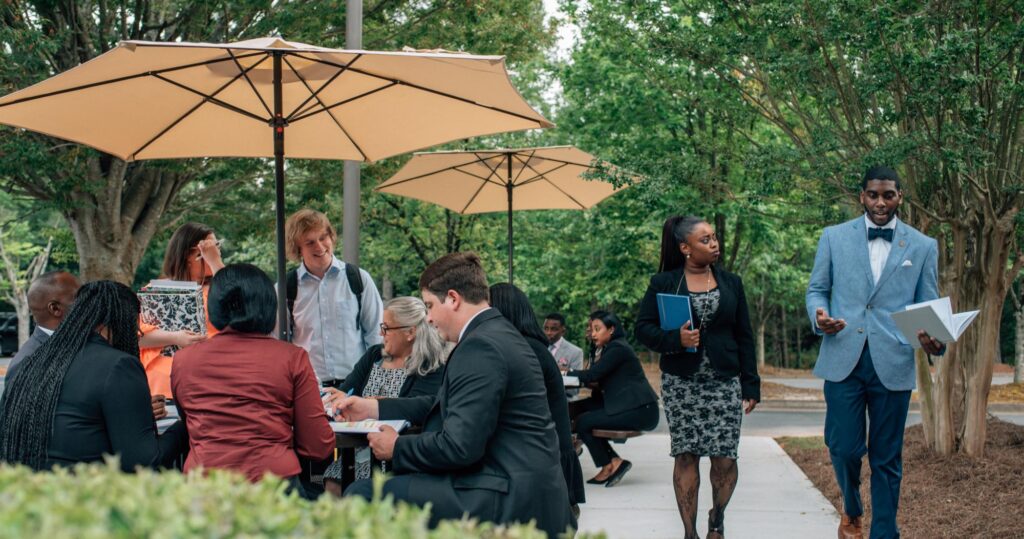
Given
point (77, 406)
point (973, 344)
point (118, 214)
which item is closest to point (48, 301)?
point (77, 406)

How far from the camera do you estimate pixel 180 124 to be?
642cm

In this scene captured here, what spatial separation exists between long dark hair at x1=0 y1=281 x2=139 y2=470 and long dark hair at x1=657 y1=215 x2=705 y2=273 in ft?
10.9

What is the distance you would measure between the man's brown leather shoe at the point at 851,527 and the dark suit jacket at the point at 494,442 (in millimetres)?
2561

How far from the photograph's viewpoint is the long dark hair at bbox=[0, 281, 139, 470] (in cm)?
389

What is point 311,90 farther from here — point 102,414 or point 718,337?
point 718,337

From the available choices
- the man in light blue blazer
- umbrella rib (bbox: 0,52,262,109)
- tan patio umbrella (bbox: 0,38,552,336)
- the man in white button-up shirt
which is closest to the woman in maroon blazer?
tan patio umbrella (bbox: 0,38,552,336)

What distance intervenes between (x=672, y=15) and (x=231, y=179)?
8.72 meters

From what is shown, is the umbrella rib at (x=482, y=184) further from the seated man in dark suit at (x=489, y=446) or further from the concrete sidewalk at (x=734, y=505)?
the seated man in dark suit at (x=489, y=446)

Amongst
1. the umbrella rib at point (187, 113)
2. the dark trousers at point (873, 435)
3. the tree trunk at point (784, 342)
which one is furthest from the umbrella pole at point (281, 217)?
the tree trunk at point (784, 342)

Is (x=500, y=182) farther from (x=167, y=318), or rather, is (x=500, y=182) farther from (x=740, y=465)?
(x=167, y=318)

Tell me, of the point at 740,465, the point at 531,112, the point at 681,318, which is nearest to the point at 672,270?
the point at 681,318

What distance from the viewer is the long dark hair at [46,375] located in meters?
3.89

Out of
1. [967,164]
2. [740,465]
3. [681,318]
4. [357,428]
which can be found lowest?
[740,465]

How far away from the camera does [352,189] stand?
909cm
